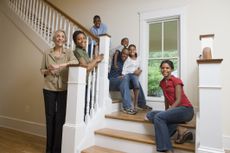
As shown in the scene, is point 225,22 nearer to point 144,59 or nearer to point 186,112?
point 144,59

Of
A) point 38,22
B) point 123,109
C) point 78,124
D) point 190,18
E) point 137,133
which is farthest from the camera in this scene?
point 38,22

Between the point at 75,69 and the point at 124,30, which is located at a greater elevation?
the point at 124,30

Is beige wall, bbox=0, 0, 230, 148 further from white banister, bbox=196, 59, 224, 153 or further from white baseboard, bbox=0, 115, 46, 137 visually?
white banister, bbox=196, 59, 224, 153

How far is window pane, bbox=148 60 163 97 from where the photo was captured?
3648 millimetres

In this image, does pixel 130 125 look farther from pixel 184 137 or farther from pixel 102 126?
pixel 184 137

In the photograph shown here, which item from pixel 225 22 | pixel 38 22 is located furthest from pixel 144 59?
pixel 38 22

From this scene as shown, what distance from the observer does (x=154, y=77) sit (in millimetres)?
3697

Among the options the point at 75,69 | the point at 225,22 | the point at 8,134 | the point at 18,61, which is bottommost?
the point at 8,134

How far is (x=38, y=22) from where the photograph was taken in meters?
3.92

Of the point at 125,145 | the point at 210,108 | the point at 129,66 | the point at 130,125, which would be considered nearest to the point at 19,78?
the point at 129,66

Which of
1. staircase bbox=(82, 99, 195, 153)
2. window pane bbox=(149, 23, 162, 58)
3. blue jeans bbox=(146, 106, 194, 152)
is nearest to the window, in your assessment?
window pane bbox=(149, 23, 162, 58)

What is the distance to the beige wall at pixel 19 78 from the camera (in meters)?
3.80

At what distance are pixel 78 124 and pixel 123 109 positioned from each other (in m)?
0.91

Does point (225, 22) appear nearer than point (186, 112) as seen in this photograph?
No
